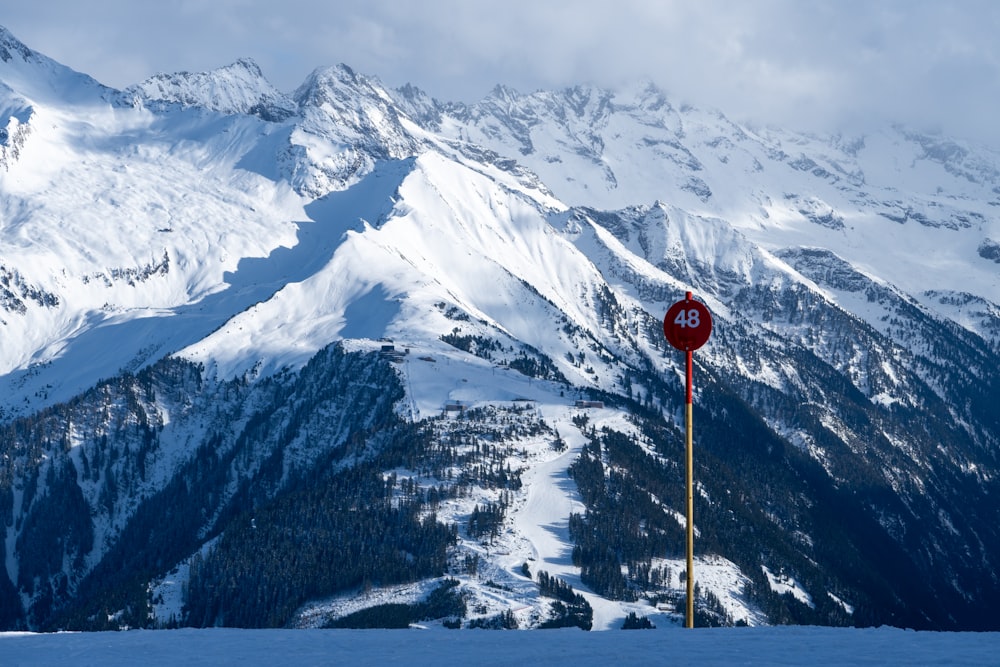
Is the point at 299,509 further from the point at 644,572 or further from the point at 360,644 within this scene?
the point at 360,644

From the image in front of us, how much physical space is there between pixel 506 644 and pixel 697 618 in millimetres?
125262

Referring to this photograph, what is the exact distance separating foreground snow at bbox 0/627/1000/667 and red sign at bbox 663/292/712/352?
981 cm

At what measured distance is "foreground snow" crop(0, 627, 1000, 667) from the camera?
116 feet

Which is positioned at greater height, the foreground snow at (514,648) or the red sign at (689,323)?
the red sign at (689,323)

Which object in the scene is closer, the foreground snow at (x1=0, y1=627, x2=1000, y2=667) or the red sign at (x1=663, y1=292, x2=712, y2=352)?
the foreground snow at (x1=0, y1=627, x2=1000, y2=667)

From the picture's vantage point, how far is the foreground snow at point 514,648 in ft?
116

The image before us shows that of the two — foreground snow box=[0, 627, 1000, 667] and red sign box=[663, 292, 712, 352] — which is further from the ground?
red sign box=[663, 292, 712, 352]

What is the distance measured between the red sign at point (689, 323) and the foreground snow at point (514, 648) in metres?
9.81

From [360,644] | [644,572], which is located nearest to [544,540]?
[644,572]

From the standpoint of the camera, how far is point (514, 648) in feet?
126

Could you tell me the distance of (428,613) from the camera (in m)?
139

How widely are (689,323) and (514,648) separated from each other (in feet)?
40.2

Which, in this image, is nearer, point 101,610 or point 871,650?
point 871,650

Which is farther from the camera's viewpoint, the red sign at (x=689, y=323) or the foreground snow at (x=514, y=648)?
the red sign at (x=689, y=323)
